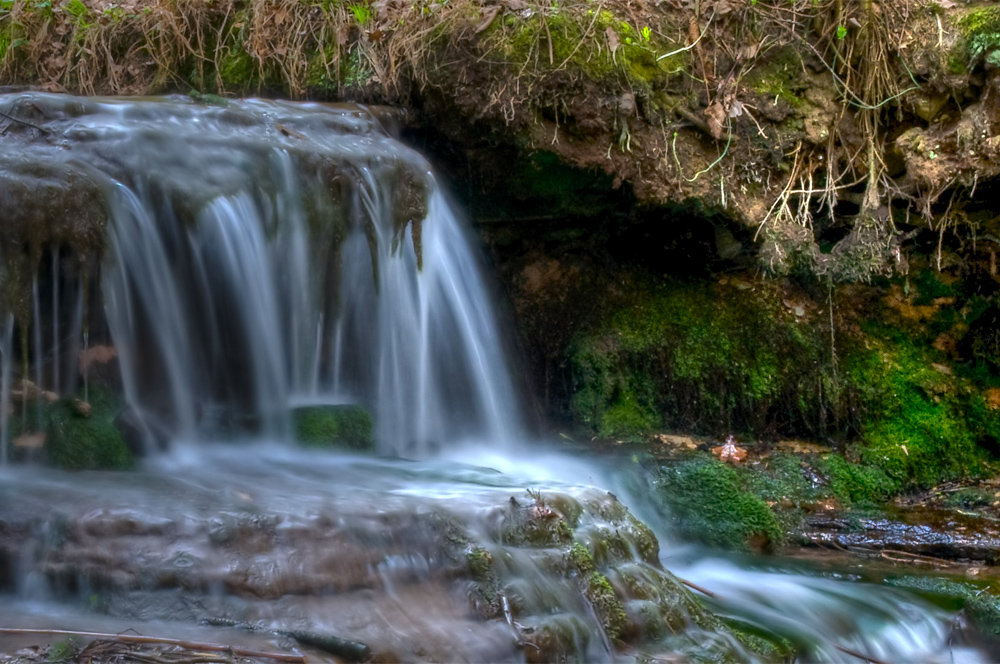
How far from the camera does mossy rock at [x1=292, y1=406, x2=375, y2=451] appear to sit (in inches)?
176

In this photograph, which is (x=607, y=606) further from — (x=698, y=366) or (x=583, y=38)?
(x=583, y=38)

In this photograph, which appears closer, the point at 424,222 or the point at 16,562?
the point at 16,562

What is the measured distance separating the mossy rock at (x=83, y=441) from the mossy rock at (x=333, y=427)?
0.90m

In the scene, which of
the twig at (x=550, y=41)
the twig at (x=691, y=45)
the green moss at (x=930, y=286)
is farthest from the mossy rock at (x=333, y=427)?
the green moss at (x=930, y=286)

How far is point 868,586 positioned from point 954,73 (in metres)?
2.96

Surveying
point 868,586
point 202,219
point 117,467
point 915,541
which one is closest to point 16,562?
point 117,467

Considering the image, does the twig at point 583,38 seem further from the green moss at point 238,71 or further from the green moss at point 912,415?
the green moss at point 912,415

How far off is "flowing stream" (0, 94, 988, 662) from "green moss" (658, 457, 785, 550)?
23 cm

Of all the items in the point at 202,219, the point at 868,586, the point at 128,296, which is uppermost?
the point at 202,219

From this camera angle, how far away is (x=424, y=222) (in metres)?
4.77

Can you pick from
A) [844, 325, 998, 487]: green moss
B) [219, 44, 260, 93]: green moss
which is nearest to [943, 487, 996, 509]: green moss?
[844, 325, 998, 487]: green moss

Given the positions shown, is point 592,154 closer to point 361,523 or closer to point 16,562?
point 361,523

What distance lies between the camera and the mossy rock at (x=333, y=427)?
447 centimetres

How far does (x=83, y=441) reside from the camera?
3699 mm
